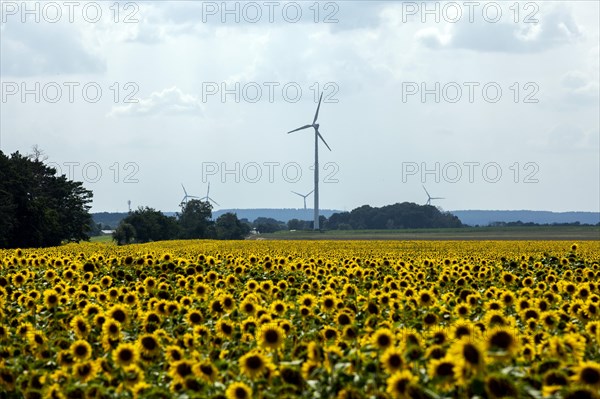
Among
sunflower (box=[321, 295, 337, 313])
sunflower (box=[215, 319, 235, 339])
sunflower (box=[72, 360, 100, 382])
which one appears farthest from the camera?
sunflower (box=[321, 295, 337, 313])

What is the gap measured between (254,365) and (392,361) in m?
1.26

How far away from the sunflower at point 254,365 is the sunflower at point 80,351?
1.76 meters

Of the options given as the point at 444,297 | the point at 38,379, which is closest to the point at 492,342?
the point at 38,379

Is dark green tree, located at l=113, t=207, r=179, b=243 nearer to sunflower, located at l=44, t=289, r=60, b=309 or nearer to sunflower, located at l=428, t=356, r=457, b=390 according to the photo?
sunflower, located at l=44, t=289, r=60, b=309

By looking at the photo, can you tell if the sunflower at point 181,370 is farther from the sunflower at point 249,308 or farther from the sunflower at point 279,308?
the sunflower at point 279,308

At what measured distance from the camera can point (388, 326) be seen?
10406 millimetres

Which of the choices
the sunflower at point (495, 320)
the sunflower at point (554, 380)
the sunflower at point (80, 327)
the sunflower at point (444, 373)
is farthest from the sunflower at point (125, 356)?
the sunflower at point (495, 320)

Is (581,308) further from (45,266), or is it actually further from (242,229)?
(242,229)

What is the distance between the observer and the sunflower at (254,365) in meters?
8.66

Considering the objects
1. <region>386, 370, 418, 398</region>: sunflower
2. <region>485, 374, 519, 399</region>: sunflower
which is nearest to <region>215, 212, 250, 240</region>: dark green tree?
<region>386, 370, 418, 398</region>: sunflower

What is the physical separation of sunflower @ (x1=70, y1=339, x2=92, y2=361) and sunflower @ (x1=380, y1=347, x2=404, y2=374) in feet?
9.97

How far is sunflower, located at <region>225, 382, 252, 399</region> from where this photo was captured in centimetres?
791

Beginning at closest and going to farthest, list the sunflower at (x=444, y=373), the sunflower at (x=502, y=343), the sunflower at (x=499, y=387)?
the sunflower at (x=499, y=387) → the sunflower at (x=444, y=373) → the sunflower at (x=502, y=343)

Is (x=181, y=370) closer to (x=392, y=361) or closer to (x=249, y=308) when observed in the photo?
(x=392, y=361)
